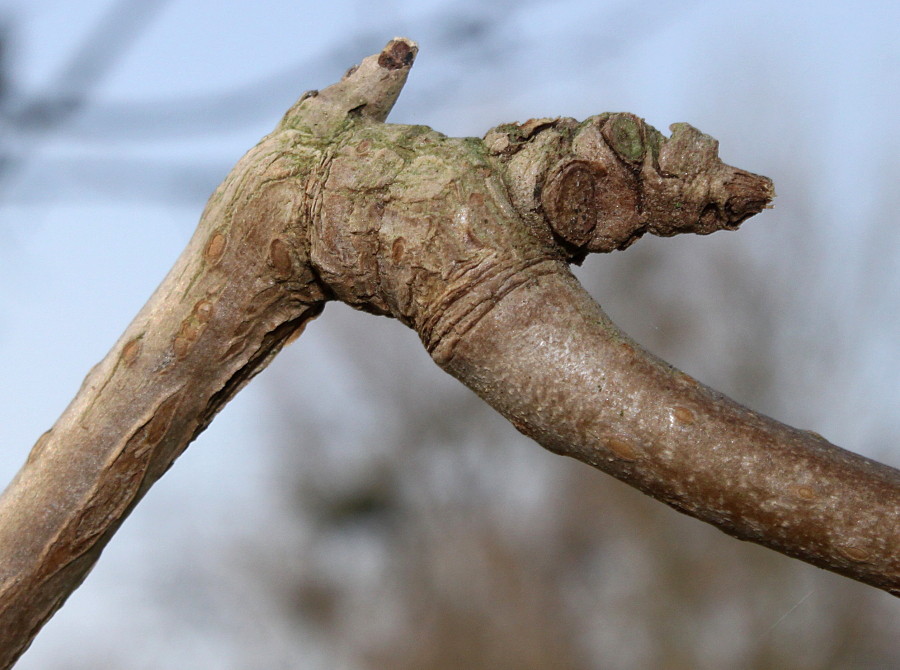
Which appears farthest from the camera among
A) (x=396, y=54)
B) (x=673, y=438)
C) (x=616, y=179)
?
(x=396, y=54)

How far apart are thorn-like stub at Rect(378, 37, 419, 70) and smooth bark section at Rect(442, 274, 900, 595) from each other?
351 millimetres

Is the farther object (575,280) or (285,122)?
(285,122)

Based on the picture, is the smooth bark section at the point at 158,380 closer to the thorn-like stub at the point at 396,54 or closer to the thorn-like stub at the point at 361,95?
the thorn-like stub at the point at 361,95

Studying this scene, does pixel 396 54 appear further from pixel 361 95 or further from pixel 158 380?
pixel 158 380

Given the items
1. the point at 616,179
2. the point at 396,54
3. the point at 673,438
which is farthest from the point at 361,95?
the point at 673,438

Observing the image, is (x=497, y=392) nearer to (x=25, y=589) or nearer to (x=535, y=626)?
(x=25, y=589)

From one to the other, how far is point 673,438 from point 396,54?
554 millimetres

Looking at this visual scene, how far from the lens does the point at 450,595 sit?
4820mm

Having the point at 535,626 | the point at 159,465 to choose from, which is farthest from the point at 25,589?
the point at 535,626

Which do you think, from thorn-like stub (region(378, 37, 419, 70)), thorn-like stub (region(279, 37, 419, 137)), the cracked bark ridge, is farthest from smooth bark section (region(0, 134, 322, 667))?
the cracked bark ridge

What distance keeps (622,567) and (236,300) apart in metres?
4.35

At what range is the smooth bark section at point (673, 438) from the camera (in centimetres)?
74

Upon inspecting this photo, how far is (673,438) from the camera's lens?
0.77 meters

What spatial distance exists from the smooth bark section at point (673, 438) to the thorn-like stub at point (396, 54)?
351 mm
